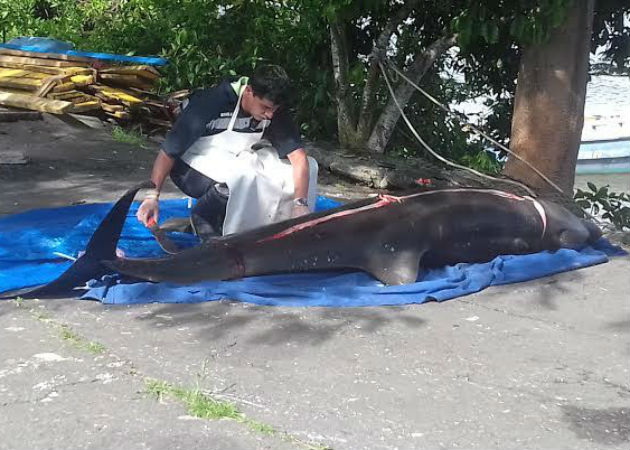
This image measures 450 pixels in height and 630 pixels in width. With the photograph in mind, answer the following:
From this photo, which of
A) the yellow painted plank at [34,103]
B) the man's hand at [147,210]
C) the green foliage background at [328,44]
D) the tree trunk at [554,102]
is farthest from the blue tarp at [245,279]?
the yellow painted plank at [34,103]

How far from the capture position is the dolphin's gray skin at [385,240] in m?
4.58

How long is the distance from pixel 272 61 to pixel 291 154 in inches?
225

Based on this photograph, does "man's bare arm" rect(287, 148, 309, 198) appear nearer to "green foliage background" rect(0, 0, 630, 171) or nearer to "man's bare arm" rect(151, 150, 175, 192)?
"man's bare arm" rect(151, 150, 175, 192)

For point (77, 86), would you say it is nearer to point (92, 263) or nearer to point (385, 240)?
point (92, 263)

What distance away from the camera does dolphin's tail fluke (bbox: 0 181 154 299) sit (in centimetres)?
446

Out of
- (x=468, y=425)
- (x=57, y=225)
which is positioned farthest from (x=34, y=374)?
(x=57, y=225)

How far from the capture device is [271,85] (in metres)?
4.93

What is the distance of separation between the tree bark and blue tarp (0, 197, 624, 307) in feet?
11.1

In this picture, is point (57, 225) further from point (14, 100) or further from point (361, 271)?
point (14, 100)

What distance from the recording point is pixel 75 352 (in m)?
3.71

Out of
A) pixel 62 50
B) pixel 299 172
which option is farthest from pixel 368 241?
pixel 62 50

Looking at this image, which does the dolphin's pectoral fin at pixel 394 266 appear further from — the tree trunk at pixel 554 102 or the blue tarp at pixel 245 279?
the tree trunk at pixel 554 102

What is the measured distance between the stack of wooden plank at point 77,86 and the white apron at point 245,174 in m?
5.07

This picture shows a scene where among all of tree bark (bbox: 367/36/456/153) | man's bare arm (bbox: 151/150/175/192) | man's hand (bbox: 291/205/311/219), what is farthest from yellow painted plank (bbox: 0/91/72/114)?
man's hand (bbox: 291/205/311/219)
